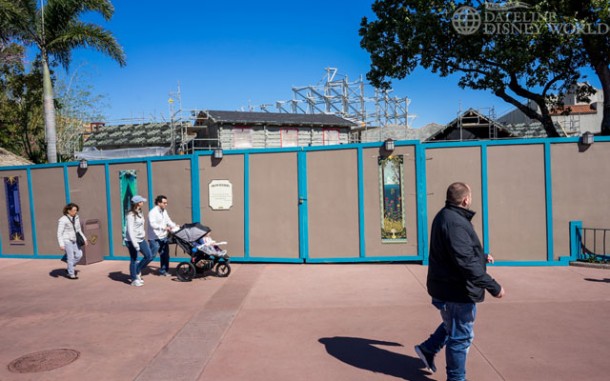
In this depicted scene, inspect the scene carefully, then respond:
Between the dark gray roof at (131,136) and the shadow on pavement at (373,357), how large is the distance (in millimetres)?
31300

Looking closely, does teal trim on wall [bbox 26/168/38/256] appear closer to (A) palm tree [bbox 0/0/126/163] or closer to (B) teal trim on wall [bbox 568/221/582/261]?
(A) palm tree [bbox 0/0/126/163]

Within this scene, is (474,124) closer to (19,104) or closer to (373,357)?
(19,104)

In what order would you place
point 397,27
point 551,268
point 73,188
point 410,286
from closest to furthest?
point 410,286
point 551,268
point 73,188
point 397,27

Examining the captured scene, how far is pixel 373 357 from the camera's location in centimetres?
477

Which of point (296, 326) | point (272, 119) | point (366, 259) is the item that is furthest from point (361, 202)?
point (272, 119)

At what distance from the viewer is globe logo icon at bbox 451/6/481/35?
14805 millimetres

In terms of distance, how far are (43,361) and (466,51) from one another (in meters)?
15.4

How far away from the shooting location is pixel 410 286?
299 inches

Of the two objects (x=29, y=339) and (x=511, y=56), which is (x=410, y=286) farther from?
(x=511, y=56)

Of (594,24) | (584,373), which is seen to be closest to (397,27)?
(594,24)

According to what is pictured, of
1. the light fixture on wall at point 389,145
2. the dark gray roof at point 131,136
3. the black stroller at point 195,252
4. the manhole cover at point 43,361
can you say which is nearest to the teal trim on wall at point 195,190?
Answer: the black stroller at point 195,252

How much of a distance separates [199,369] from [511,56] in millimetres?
13645

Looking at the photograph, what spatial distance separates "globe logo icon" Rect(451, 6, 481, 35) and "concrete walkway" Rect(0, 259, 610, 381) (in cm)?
934

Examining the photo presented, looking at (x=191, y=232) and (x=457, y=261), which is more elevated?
(x=457, y=261)
